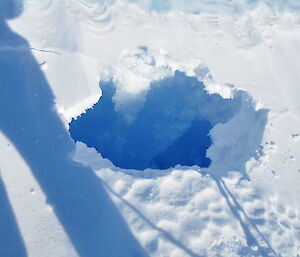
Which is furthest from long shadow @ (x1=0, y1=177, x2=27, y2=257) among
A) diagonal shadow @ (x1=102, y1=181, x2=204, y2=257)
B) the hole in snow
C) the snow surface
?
the hole in snow

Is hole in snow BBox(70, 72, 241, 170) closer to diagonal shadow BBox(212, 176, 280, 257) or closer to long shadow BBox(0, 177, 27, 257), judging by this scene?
diagonal shadow BBox(212, 176, 280, 257)

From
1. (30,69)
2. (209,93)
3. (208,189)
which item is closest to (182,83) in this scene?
(209,93)

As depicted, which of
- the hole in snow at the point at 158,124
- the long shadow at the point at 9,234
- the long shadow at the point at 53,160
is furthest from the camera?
the hole in snow at the point at 158,124

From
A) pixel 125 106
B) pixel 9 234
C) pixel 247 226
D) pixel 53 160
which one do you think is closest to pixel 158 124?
pixel 125 106

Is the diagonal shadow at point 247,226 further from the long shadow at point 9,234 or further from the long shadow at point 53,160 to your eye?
the long shadow at point 9,234

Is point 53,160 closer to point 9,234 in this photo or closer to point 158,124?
point 9,234

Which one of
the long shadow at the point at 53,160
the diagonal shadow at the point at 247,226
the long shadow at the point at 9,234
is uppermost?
the diagonal shadow at the point at 247,226

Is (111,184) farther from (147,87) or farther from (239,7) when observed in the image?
(239,7)

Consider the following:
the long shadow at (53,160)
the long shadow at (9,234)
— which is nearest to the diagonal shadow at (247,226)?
the long shadow at (53,160)
